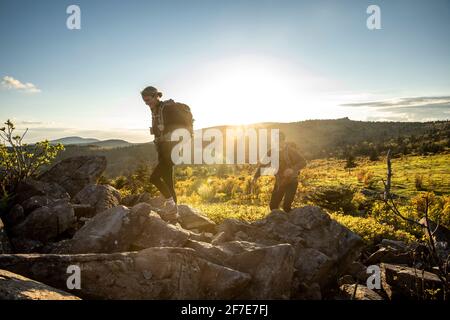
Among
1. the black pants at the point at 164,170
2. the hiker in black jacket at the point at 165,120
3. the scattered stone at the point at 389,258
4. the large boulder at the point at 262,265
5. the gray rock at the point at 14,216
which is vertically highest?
the hiker in black jacket at the point at 165,120

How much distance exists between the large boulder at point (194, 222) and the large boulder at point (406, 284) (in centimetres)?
381

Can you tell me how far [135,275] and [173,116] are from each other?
10.1ft

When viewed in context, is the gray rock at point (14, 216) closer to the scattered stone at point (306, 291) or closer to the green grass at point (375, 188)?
the green grass at point (375, 188)

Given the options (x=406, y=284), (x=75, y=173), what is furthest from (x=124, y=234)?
(x=406, y=284)

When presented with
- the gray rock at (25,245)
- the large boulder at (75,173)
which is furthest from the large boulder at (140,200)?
the gray rock at (25,245)

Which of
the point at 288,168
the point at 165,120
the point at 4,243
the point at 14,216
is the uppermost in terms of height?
the point at 165,120

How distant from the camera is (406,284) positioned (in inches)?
233

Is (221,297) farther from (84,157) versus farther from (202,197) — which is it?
(202,197)

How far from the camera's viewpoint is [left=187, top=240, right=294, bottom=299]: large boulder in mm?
4801

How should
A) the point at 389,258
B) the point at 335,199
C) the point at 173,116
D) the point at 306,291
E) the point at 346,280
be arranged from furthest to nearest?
1. the point at 335,199
2. the point at 389,258
3. the point at 346,280
4. the point at 173,116
5. the point at 306,291

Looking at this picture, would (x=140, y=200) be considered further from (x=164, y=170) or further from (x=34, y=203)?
(x=164, y=170)

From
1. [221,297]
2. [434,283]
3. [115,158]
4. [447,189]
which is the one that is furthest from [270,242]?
[115,158]

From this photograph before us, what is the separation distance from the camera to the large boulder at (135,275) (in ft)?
13.9
